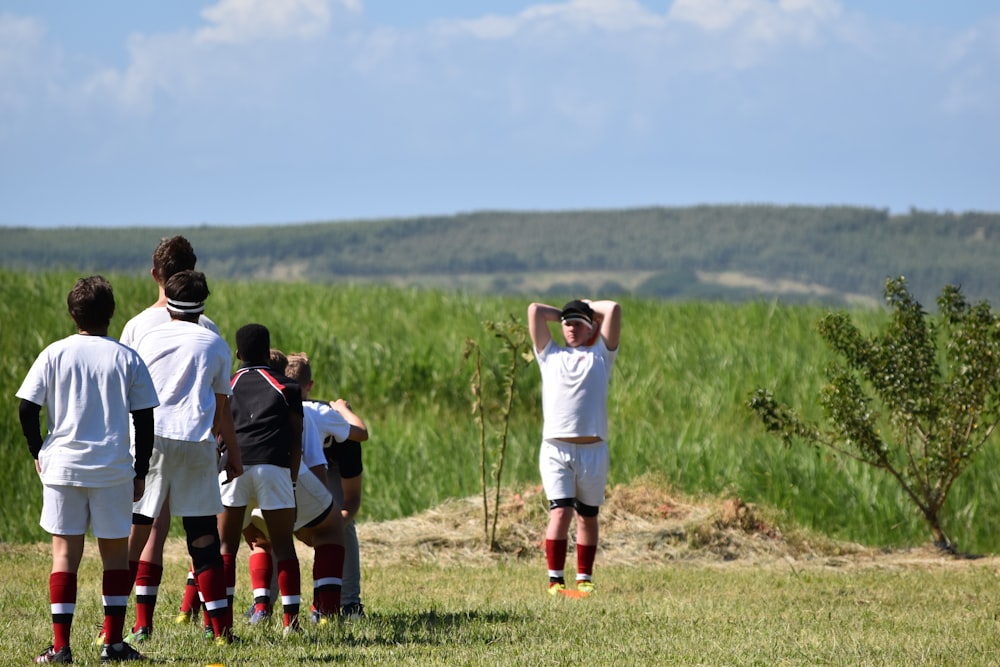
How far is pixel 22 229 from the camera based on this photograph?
118812 mm

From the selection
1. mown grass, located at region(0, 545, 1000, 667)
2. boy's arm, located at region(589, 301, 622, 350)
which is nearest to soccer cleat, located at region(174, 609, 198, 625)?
mown grass, located at region(0, 545, 1000, 667)

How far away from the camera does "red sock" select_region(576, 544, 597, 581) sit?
9938 millimetres

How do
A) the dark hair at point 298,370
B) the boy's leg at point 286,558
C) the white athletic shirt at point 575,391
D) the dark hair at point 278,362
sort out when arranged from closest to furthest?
1. the boy's leg at point 286,558
2. the dark hair at point 278,362
3. the dark hair at point 298,370
4. the white athletic shirt at point 575,391

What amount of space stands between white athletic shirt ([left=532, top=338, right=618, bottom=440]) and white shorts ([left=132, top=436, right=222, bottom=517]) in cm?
336

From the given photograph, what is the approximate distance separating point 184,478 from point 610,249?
122136mm

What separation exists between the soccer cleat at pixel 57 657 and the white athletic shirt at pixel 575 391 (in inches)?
160

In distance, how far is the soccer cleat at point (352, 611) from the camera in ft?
26.6

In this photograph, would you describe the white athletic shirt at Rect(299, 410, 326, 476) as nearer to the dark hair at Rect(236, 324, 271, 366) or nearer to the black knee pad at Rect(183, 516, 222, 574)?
the dark hair at Rect(236, 324, 271, 366)

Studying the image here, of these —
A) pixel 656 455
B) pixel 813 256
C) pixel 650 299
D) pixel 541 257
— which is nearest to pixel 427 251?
pixel 541 257

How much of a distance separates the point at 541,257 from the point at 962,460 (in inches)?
4452

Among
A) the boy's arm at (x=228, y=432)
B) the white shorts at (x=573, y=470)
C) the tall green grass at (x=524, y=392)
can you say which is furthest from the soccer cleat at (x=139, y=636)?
the tall green grass at (x=524, y=392)

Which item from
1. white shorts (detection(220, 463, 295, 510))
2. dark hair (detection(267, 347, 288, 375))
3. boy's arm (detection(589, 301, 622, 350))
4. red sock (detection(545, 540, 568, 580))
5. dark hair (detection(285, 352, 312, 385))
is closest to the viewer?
white shorts (detection(220, 463, 295, 510))

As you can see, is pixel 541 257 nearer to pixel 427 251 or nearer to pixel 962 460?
pixel 427 251

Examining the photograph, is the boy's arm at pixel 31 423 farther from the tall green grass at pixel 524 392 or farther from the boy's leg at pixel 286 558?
the tall green grass at pixel 524 392
